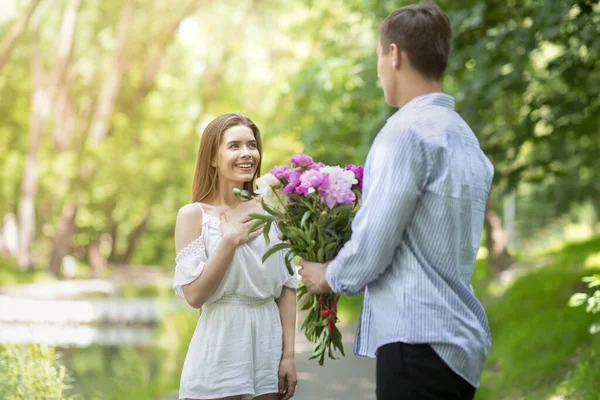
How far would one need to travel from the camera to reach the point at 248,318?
3355 millimetres

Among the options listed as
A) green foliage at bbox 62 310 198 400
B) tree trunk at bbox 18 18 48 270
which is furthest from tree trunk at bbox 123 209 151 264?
green foliage at bbox 62 310 198 400

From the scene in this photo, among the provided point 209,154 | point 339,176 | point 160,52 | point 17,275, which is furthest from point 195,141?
point 339,176

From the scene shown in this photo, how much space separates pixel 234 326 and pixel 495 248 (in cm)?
1463

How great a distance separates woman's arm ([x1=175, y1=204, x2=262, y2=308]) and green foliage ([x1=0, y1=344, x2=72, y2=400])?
2380 millimetres

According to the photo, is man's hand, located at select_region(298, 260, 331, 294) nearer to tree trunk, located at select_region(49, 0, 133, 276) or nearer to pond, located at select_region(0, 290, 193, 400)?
pond, located at select_region(0, 290, 193, 400)

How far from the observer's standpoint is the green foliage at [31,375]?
5.29 meters

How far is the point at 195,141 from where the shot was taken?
120ft

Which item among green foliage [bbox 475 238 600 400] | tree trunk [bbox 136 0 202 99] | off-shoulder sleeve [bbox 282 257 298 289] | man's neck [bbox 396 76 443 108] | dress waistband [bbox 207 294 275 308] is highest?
tree trunk [bbox 136 0 202 99]

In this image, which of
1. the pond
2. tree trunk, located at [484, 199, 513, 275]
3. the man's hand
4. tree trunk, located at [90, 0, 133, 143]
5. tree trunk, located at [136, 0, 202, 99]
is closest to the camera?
the man's hand

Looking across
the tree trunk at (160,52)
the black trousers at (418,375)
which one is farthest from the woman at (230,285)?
the tree trunk at (160,52)

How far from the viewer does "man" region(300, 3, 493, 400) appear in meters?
2.49

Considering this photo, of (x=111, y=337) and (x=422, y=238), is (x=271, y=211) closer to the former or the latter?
(x=422, y=238)

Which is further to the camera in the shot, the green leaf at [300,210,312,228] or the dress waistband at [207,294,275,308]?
the dress waistband at [207,294,275,308]

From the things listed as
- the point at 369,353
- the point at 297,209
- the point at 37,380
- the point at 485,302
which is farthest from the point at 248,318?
the point at 485,302
